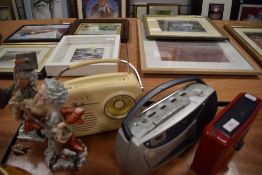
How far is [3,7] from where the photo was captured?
5.70ft

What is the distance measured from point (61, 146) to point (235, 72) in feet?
1.77

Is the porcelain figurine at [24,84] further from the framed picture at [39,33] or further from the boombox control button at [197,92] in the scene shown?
the framed picture at [39,33]

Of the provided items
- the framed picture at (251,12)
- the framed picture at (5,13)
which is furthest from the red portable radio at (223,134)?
the framed picture at (5,13)

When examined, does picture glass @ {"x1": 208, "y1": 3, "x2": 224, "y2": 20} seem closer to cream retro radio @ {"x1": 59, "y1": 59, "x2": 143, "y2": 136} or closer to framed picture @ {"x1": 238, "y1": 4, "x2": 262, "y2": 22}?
framed picture @ {"x1": 238, "y1": 4, "x2": 262, "y2": 22}

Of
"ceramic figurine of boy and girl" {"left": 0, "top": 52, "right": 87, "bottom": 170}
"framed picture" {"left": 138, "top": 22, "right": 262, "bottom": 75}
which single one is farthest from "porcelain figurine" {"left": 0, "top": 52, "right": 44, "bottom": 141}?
"framed picture" {"left": 138, "top": 22, "right": 262, "bottom": 75}

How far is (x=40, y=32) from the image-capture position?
983 millimetres

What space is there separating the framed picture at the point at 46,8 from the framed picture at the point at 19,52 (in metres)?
0.94

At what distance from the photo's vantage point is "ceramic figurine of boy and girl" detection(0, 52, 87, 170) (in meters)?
0.35

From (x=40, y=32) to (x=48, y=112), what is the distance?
699 mm

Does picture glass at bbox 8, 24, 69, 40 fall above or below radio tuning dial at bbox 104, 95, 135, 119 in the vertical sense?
above

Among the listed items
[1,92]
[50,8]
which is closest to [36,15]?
[50,8]

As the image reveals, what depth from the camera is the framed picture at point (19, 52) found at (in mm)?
730

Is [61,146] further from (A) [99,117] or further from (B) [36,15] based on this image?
(B) [36,15]

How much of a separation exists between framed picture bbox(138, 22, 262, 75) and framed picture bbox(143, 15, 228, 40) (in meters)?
0.02
